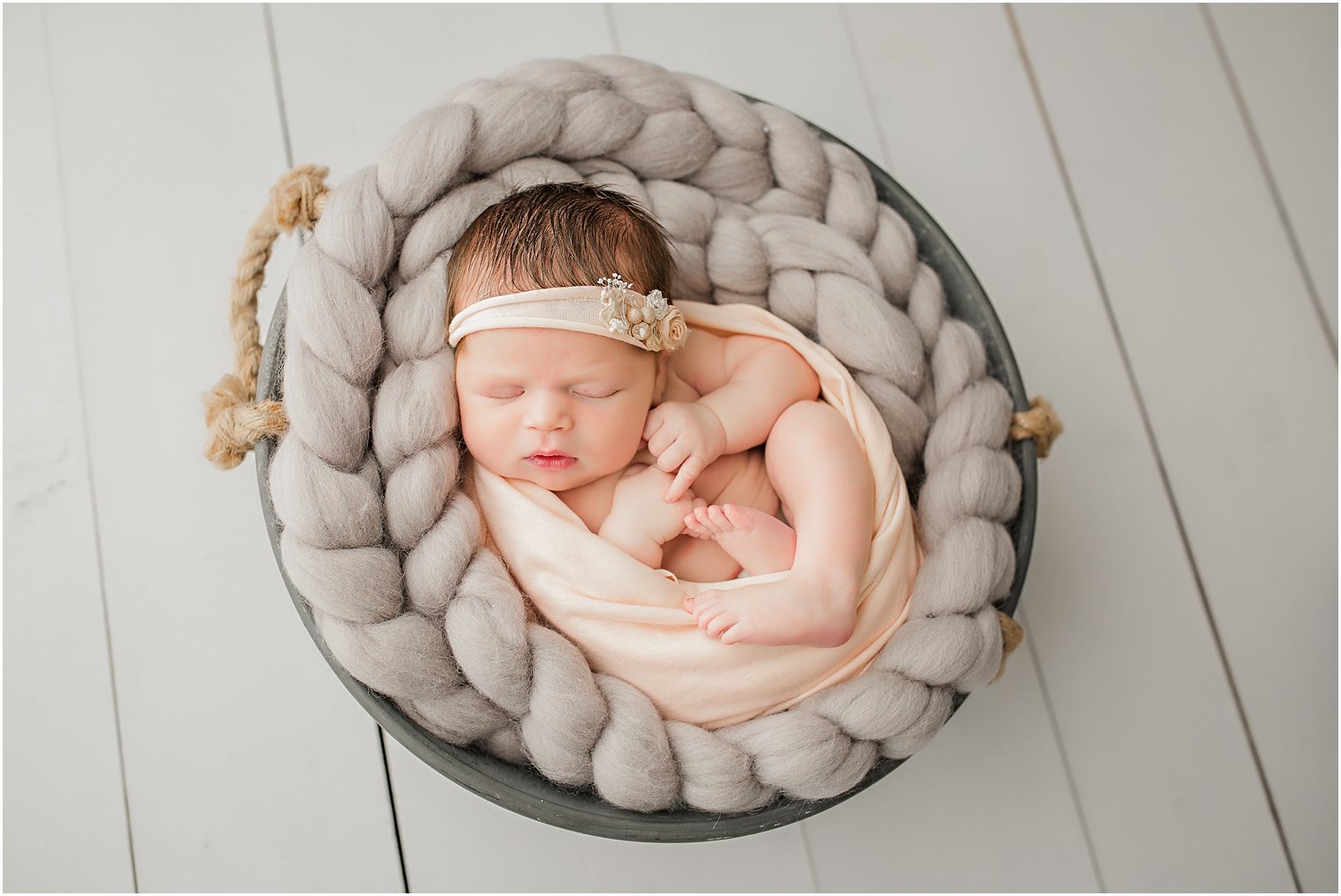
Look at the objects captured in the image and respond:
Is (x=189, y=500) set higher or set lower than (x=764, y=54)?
lower

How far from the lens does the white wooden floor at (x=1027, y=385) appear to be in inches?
50.9

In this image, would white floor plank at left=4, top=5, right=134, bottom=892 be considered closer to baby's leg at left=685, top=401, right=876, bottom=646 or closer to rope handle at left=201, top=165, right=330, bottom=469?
rope handle at left=201, top=165, right=330, bottom=469

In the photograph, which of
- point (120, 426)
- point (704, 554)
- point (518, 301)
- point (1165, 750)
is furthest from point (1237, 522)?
point (120, 426)

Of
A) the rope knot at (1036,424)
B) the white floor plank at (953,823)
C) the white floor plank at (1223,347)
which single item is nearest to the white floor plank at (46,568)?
the white floor plank at (953,823)

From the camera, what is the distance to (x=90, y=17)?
1491 mm

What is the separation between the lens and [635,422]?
1106 millimetres

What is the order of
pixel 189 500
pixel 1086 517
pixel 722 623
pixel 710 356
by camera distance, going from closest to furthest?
pixel 722 623 < pixel 710 356 < pixel 189 500 < pixel 1086 517

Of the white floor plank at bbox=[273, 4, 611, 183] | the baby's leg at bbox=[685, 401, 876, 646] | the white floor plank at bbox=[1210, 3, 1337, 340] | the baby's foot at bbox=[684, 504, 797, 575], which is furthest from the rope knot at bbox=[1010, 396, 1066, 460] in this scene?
the white floor plank at bbox=[273, 4, 611, 183]

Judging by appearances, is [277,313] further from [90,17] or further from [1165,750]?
[1165,750]

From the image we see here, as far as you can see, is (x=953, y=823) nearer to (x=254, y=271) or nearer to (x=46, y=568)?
(x=254, y=271)

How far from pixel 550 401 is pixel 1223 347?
1.08 m

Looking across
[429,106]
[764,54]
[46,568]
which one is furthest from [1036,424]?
[46,568]

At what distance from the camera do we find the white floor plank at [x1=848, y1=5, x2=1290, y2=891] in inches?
54.9

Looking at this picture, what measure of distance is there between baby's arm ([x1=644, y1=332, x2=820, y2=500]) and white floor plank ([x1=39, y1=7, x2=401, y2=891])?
55 centimetres
